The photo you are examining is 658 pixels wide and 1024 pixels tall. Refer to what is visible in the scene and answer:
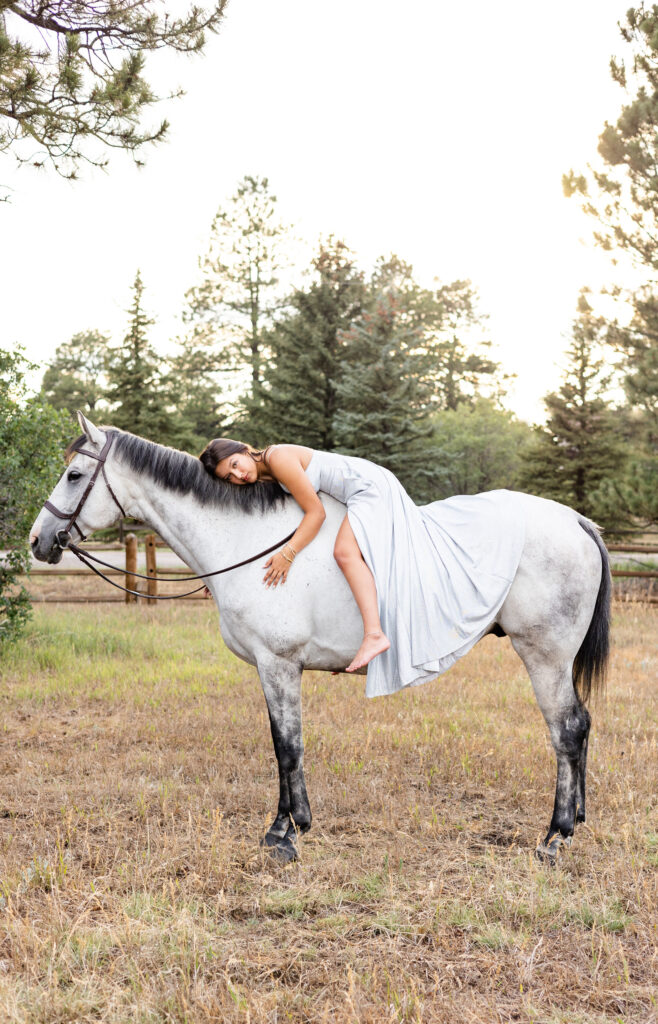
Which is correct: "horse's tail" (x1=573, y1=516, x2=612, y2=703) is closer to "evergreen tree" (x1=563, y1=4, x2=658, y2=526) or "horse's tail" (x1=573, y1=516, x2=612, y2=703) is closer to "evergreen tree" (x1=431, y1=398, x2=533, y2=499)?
"evergreen tree" (x1=563, y1=4, x2=658, y2=526)

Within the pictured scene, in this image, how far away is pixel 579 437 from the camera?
16000 millimetres

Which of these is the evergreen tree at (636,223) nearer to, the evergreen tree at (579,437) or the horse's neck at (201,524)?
the evergreen tree at (579,437)

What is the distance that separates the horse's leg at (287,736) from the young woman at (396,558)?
402 mm

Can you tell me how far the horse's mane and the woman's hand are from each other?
14.5 inches

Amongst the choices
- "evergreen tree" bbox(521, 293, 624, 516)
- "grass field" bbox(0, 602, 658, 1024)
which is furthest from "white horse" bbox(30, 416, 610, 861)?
"evergreen tree" bbox(521, 293, 624, 516)

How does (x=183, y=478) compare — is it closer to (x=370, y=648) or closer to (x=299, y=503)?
(x=299, y=503)

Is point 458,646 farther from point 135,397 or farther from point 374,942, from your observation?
point 135,397

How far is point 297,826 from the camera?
12.4 ft

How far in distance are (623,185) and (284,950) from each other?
14.8 metres

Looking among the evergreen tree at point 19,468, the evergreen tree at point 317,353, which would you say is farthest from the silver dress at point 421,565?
the evergreen tree at point 317,353

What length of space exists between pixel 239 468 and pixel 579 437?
1362 centimetres

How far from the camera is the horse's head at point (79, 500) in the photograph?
387 cm

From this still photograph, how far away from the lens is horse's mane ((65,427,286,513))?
398 cm

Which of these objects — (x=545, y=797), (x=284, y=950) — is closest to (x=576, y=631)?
(x=545, y=797)
